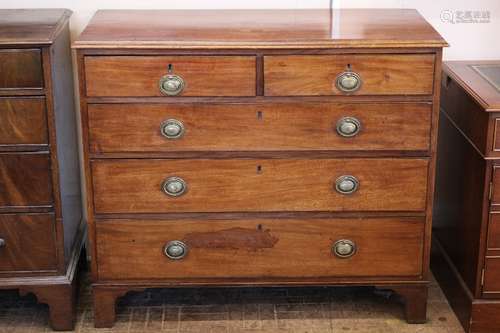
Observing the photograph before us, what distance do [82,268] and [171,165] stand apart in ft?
2.67

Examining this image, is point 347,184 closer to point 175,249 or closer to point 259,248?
point 259,248

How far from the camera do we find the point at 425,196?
3.01m

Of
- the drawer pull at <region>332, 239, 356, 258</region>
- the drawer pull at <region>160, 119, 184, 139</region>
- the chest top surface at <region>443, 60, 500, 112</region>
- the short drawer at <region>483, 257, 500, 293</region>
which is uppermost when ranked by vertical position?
the chest top surface at <region>443, 60, 500, 112</region>

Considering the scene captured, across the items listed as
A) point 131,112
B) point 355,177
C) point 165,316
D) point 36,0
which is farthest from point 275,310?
point 36,0

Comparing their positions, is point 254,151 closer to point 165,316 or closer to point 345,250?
point 345,250

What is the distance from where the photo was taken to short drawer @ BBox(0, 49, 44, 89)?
9.20 ft

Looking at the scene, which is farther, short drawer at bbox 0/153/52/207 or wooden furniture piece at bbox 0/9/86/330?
short drawer at bbox 0/153/52/207

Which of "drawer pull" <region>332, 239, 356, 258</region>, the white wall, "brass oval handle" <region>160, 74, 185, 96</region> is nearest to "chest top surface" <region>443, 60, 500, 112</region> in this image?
the white wall

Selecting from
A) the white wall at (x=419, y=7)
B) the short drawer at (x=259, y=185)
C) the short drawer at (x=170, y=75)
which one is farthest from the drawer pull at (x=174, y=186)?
the white wall at (x=419, y=7)

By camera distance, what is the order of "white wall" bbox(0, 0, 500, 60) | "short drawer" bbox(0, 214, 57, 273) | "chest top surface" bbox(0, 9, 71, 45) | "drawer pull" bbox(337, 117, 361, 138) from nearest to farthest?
"chest top surface" bbox(0, 9, 71, 45)
"drawer pull" bbox(337, 117, 361, 138)
"short drawer" bbox(0, 214, 57, 273)
"white wall" bbox(0, 0, 500, 60)

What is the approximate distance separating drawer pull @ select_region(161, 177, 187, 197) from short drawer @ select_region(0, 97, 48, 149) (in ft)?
1.33

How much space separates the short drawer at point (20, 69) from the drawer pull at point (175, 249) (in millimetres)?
673

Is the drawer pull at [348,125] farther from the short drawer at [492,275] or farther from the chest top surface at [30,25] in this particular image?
the chest top surface at [30,25]

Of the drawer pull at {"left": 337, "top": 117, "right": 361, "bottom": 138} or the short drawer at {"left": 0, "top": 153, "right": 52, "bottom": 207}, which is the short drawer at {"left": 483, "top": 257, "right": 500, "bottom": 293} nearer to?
the drawer pull at {"left": 337, "top": 117, "right": 361, "bottom": 138}
